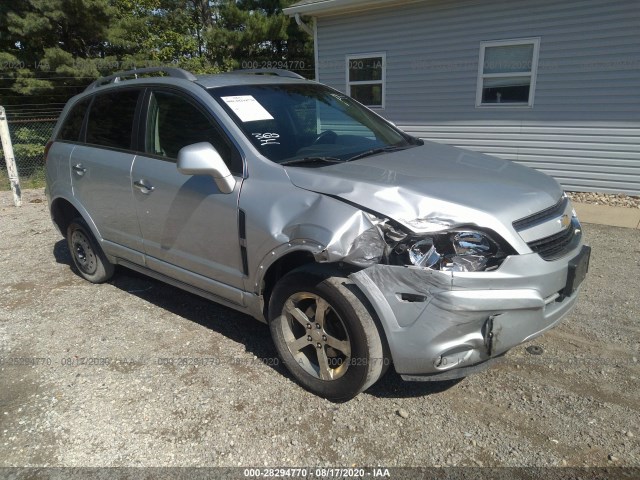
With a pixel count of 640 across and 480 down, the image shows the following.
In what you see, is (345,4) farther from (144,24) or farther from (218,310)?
(144,24)

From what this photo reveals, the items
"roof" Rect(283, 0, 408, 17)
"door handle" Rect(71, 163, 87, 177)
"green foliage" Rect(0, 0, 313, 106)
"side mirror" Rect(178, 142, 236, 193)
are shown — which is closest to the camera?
"side mirror" Rect(178, 142, 236, 193)

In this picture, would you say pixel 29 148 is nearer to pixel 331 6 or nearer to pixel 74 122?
pixel 331 6

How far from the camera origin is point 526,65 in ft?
27.2

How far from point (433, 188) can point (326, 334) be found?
3.24 feet

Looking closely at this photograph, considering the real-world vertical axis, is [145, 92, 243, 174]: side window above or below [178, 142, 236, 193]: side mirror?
above

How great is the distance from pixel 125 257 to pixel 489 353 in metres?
2.95

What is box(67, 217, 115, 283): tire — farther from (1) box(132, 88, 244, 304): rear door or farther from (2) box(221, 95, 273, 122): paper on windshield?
(2) box(221, 95, 273, 122): paper on windshield

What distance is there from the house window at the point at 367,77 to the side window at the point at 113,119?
23.2ft

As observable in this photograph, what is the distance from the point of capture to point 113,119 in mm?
3955

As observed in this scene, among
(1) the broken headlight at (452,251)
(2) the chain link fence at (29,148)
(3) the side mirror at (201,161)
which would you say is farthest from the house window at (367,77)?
(1) the broken headlight at (452,251)

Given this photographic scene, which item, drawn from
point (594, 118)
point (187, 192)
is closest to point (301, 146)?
point (187, 192)

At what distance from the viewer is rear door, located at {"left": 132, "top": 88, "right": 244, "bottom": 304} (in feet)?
9.95

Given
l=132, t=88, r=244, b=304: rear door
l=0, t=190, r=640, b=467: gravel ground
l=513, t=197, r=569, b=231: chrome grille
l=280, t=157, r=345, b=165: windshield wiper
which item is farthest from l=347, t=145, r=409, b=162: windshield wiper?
l=0, t=190, r=640, b=467: gravel ground

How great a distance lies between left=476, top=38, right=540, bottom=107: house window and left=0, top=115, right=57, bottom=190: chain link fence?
30.4 feet
